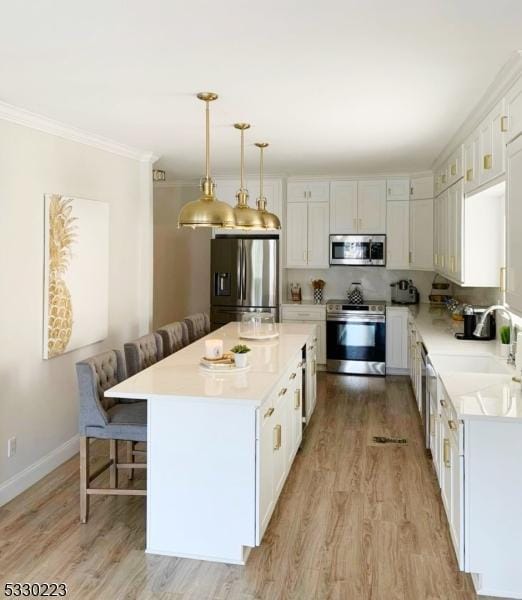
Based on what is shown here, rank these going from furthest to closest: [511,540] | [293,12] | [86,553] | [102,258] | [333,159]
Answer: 1. [333,159]
2. [102,258]
3. [86,553]
4. [511,540]
5. [293,12]

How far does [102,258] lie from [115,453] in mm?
1727

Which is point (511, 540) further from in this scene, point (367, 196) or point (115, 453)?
point (367, 196)

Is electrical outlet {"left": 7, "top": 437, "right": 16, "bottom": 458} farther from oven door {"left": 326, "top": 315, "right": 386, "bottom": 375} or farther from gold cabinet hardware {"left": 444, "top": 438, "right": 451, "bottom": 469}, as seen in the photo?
oven door {"left": 326, "top": 315, "right": 386, "bottom": 375}

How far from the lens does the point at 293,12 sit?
2.21 m

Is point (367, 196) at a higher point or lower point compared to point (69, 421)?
higher

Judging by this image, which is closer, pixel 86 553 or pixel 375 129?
pixel 86 553

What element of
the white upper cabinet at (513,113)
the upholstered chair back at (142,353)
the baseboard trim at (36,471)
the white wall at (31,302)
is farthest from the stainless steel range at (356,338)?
the white upper cabinet at (513,113)

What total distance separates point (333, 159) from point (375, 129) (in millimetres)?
1454

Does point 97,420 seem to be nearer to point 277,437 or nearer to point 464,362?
point 277,437

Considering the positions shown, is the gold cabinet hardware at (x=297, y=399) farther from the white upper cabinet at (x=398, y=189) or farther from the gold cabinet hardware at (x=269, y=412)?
the white upper cabinet at (x=398, y=189)

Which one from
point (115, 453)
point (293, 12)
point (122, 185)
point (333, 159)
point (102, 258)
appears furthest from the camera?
point (333, 159)

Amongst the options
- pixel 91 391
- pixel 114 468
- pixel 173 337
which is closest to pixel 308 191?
pixel 173 337

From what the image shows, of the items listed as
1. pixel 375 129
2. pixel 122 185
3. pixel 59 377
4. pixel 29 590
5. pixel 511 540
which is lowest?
pixel 29 590

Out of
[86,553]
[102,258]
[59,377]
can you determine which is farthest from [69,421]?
[86,553]
